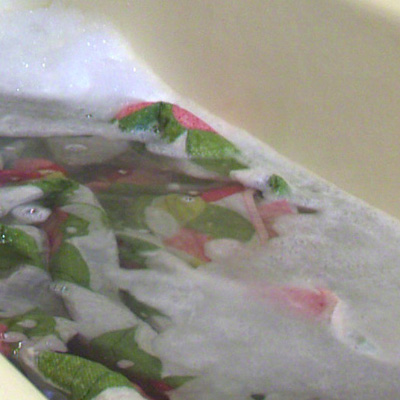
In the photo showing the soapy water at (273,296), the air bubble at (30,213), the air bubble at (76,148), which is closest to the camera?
the soapy water at (273,296)

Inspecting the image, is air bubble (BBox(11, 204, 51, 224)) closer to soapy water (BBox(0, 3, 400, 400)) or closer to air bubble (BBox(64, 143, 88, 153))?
soapy water (BBox(0, 3, 400, 400))

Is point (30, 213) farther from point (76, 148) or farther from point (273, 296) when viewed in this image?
point (273, 296)

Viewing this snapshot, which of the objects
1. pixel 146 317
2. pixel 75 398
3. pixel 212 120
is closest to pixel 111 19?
pixel 212 120

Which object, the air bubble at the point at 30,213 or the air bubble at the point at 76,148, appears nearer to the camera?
the air bubble at the point at 30,213

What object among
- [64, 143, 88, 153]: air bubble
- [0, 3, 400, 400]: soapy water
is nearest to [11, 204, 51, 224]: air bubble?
[0, 3, 400, 400]: soapy water

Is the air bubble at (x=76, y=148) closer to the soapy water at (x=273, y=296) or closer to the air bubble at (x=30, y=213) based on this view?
the soapy water at (x=273, y=296)

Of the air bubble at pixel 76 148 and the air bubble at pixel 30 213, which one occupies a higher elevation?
the air bubble at pixel 76 148

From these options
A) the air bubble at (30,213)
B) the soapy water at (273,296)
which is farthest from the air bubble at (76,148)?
the air bubble at (30,213)

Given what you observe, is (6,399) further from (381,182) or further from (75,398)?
(381,182)
